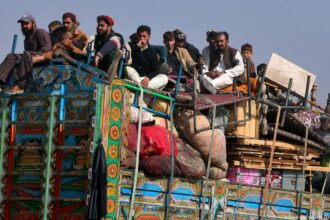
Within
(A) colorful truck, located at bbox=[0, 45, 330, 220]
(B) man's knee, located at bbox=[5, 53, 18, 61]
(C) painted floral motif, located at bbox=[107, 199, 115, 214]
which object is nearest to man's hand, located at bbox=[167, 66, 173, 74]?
(A) colorful truck, located at bbox=[0, 45, 330, 220]

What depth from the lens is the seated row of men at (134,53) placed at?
10.9 m

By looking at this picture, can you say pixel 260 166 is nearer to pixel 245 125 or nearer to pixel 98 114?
pixel 245 125

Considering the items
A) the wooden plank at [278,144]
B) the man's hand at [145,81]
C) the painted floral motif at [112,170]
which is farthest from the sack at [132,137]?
the wooden plank at [278,144]

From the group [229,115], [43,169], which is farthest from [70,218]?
[229,115]

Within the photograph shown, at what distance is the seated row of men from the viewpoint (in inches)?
431

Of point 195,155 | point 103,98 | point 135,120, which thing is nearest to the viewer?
point 103,98

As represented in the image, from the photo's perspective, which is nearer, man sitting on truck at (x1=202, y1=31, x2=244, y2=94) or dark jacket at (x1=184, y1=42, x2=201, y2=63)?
man sitting on truck at (x1=202, y1=31, x2=244, y2=94)

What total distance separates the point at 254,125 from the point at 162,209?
2.71m

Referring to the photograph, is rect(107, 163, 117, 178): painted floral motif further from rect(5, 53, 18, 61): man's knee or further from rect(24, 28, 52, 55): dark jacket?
rect(24, 28, 52, 55): dark jacket

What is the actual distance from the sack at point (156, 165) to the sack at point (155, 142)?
0.11m

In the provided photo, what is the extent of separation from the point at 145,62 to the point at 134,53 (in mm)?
209

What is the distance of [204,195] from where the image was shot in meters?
10.9

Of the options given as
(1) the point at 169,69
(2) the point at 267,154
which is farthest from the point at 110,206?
(1) the point at 169,69

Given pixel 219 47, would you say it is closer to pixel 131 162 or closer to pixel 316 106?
pixel 316 106
